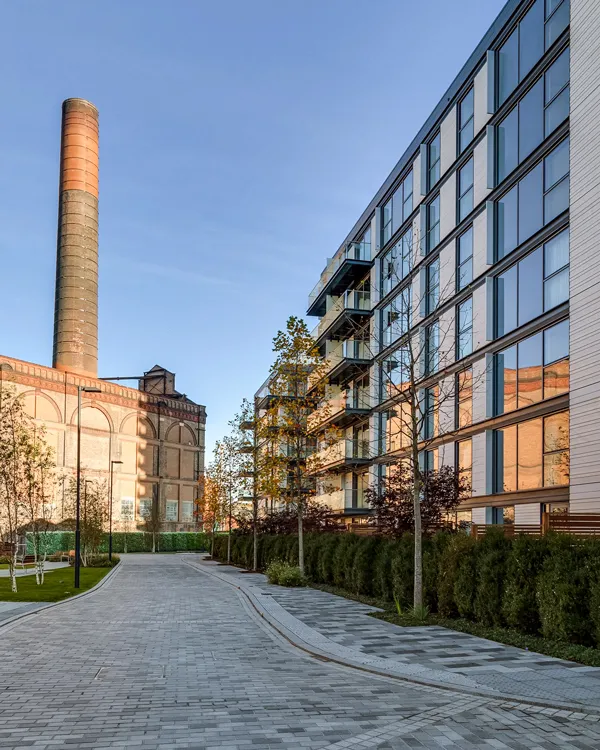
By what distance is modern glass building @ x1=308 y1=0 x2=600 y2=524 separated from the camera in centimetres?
2094

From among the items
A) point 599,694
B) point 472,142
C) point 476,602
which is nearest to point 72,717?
point 599,694

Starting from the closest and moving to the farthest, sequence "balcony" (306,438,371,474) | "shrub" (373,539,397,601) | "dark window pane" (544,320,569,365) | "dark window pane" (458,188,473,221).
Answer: "shrub" (373,539,397,601)
"dark window pane" (544,320,569,365)
"dark window pane" (458,188,473,221)
"balcony" (306,438,371,474)

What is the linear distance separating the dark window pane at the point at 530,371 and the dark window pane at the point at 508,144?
597cm

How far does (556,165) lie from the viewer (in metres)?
23.1

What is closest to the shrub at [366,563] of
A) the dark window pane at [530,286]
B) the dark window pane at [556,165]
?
the dark window pane at [530,286]

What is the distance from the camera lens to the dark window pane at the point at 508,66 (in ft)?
84.7

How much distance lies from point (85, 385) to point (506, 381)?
48456 mm

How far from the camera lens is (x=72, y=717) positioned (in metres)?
7.71

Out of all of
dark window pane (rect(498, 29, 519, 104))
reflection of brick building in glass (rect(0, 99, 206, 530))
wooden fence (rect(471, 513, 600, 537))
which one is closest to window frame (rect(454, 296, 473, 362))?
dark window pane (rect(498, 29, 519, 104))

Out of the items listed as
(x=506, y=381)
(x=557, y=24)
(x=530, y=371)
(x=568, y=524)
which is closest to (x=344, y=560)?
(x=506, y=381)

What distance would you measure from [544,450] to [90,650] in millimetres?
14940

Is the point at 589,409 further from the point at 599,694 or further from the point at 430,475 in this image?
the point at 599,694

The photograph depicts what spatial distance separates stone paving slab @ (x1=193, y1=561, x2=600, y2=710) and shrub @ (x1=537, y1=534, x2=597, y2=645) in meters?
0.79

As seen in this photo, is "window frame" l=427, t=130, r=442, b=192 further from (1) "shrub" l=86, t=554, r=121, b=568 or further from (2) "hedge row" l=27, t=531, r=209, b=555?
(2) "hedge row" l=27, t=531, r=209, b=555
